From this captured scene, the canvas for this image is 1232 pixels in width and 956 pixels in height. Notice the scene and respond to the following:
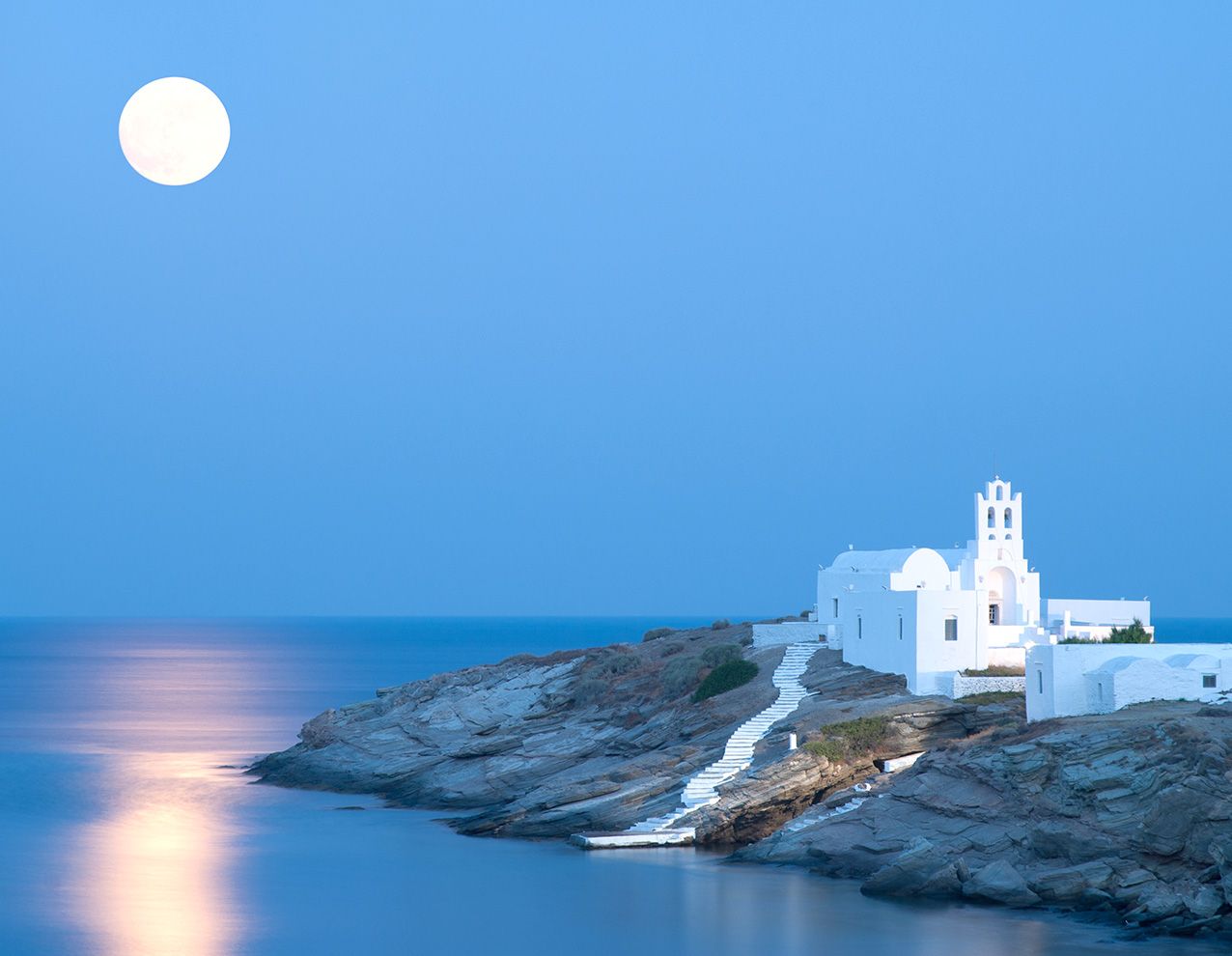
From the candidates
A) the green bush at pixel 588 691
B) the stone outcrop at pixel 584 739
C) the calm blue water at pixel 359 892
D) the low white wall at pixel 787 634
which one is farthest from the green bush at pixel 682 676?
the calm blue water at pixel 359 892

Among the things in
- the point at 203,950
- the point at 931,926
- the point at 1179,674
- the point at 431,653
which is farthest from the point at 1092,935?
the point at 431,653

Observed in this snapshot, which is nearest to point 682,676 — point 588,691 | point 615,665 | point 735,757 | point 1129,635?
point 588,691

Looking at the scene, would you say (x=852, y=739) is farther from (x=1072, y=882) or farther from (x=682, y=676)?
(x=682, y=676)

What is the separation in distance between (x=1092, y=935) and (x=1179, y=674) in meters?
12.8

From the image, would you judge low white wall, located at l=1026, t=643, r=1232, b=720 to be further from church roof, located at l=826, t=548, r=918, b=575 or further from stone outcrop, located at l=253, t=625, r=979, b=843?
church roof, located at l=826, t=548, r=918, b=575

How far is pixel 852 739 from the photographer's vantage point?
50000 mm

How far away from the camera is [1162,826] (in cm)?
3888

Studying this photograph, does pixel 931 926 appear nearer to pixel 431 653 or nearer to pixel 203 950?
pixel 203 950

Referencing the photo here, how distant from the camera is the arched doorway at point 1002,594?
62.8 meters

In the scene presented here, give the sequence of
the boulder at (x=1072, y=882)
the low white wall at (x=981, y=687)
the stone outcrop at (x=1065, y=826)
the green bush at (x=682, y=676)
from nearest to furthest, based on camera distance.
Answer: the stone outcrop at (x=1065, y=826)
the boulder at (x=1072, y=882)
the low white wall at (x=981, y=687)
the green bush at (x=682, y=676)

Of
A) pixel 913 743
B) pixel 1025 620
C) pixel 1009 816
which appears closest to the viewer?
pixel 1009 816

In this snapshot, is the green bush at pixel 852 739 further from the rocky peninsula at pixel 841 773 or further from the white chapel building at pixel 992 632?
the white chapel building at pixel 992 632

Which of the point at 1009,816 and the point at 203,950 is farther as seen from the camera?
the point at 1009,816

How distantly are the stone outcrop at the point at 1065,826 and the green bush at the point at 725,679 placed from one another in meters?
12.5
